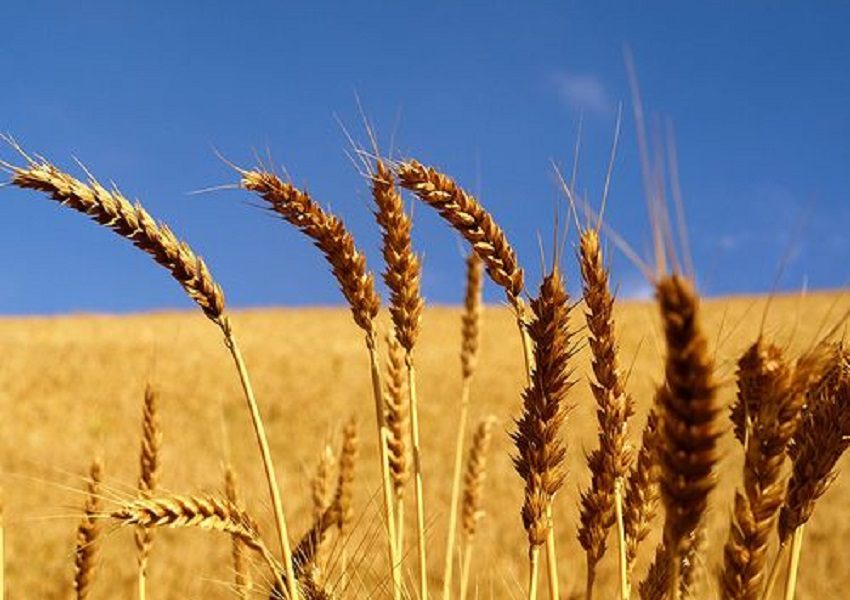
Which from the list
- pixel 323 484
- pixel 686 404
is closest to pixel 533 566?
pixel 686 404

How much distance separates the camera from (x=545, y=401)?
1.50 meters

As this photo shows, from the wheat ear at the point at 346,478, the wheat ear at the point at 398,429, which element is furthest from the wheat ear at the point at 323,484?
the wheat ear at the point at 398,429

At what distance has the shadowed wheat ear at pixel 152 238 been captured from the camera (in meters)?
1.59

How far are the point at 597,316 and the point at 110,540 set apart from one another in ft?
30.1

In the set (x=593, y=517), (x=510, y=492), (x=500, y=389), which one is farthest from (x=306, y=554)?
(x=500, y=389)

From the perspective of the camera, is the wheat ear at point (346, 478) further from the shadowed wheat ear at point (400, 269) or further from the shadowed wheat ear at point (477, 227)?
the shadowed wheat ear at point (477, 227)

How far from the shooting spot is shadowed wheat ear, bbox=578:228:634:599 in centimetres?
161

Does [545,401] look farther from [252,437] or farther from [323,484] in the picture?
[252,437]

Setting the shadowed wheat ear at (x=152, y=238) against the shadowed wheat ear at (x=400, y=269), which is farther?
the shadowed wheat ear at (x=400, y=269)

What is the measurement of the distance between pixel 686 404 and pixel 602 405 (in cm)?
57

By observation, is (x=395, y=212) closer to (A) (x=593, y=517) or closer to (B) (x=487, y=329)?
(A) (x=593, y=517)

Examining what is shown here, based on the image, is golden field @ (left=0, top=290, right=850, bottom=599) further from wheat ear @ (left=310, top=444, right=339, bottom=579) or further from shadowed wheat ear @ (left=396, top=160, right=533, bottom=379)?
wheat ear @ (left=310, top=444, right=339, bottom=579)

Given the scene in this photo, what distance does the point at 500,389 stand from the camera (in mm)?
18516

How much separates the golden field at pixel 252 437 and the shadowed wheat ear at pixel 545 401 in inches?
5.5
